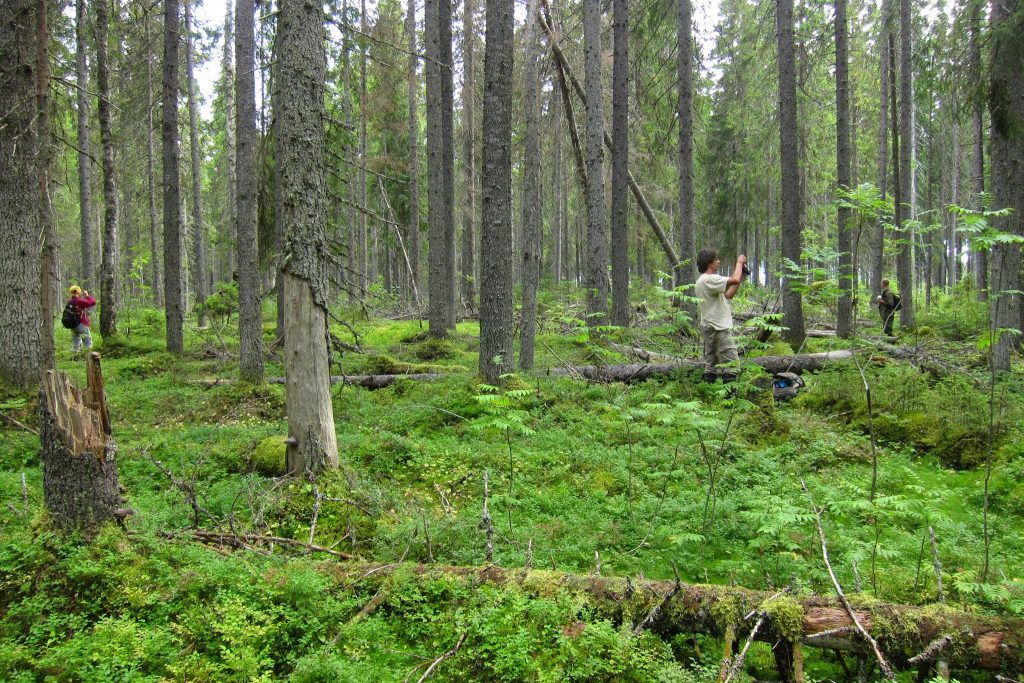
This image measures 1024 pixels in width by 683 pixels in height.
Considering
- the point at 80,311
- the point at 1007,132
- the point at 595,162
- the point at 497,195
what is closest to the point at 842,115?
the point at 1007,132

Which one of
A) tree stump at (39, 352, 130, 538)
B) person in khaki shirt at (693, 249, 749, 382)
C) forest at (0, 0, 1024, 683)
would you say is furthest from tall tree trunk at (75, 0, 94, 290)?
person in khaki shirt at (693, 249, 749, 382)

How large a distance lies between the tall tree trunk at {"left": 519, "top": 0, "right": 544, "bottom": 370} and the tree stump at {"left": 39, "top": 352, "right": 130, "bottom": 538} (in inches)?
278

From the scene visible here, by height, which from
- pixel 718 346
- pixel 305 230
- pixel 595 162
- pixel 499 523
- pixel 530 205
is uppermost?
pixel 595 162

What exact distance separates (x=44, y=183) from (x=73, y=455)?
5816 mm

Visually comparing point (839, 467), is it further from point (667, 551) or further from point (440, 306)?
point (440, 306)

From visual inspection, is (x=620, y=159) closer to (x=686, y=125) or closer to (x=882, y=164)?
(x=686, y=125)

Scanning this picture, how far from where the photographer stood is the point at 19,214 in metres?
8.44

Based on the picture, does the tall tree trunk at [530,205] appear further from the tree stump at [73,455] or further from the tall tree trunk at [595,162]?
the tree stump at [73,455]

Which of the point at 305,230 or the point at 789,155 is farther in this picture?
the point at 789,155

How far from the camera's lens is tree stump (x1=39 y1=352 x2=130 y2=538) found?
161 inches

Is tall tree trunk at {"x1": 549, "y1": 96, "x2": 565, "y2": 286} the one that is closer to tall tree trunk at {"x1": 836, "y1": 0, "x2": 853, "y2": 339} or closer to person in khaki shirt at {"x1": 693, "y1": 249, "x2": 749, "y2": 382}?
tall tree trunk at {"x1": 836, "y1": 0, "x2": 853, "y2": 339}

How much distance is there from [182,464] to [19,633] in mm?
3253

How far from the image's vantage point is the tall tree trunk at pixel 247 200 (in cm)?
1041

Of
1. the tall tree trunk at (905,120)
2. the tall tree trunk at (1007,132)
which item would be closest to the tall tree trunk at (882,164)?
the tall tree trunk at (905,120)
